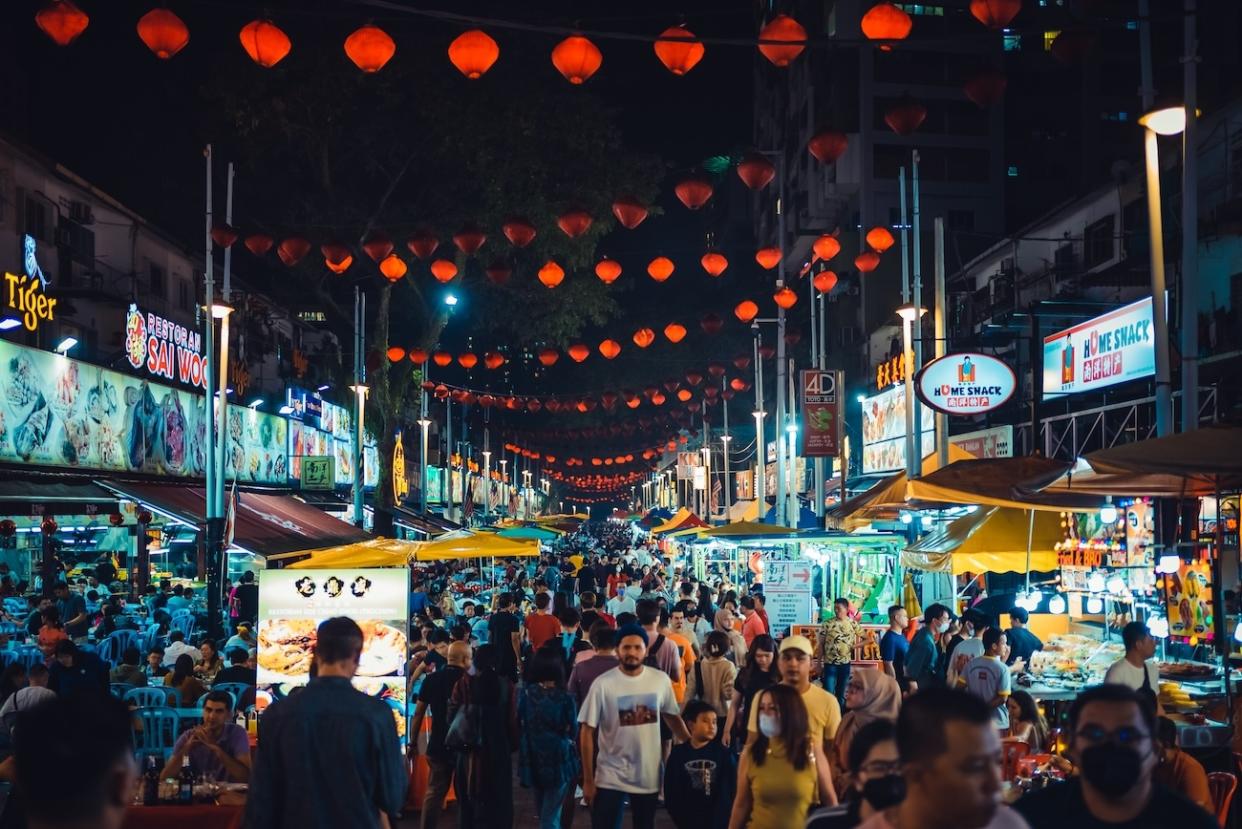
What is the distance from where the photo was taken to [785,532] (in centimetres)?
A: 2500

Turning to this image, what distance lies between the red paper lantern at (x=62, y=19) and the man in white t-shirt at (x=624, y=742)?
713 cm

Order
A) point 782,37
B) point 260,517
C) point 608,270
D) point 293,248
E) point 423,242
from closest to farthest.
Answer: point 782,37
point 423,242
point 293,248
point 608,270
point 260,517

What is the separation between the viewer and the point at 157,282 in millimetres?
30938

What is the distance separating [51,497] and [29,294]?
341 cm

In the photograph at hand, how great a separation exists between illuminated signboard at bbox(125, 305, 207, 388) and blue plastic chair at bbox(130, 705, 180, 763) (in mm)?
13945

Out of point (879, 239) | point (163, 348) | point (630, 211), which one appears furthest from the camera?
point (163, 348)

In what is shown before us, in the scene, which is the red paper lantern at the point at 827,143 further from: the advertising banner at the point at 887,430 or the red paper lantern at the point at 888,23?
the advertising banner at the point at 887,430

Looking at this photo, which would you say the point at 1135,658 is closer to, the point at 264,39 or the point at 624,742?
the point at 624,742

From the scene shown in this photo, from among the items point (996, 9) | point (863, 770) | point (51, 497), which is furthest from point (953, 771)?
point (51, 497)

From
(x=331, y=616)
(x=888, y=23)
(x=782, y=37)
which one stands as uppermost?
(x=888, y=23)

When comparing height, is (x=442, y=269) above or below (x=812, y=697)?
above

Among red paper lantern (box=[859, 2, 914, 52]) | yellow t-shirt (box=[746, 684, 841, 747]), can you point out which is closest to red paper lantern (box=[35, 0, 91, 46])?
red paper lantern (box=[859, 2, 914, 52])

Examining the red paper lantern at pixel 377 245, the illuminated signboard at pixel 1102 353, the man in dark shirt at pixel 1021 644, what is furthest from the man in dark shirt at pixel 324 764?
the illuminated signboard at pixel 1102 353

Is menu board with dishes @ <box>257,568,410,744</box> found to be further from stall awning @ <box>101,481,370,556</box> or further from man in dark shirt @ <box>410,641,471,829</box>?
stall awning @ <box>101,481,370,556</box>
